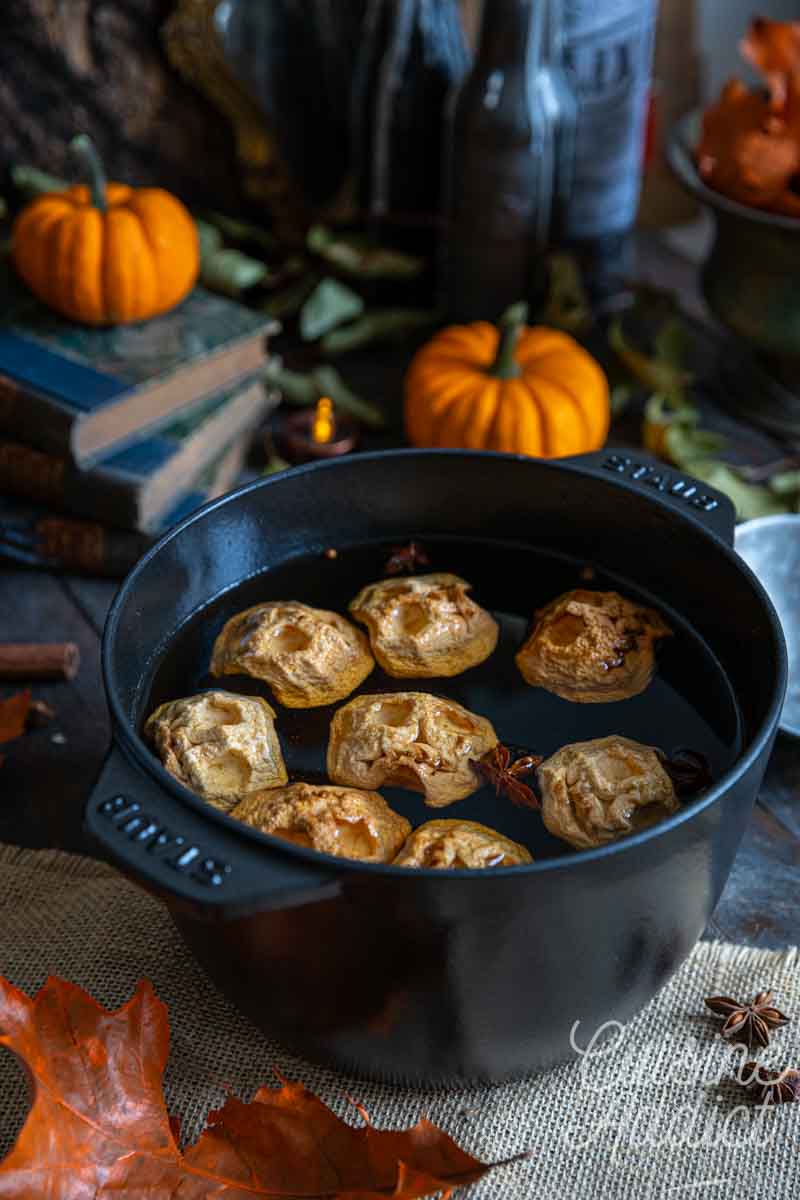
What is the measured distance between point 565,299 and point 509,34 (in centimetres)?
37

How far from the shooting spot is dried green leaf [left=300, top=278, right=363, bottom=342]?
1.85m

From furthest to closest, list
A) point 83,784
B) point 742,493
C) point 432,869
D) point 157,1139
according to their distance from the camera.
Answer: point 742,493 < point 83,784 < point 157,1139 < point 432,869

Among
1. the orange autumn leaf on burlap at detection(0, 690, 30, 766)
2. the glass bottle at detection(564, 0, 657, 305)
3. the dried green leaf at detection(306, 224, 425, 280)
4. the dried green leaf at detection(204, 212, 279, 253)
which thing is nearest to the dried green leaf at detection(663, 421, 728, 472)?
the glass bottle at detection(564, 0, 657, 305)

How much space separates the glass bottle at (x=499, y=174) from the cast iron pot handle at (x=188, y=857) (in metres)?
1.21

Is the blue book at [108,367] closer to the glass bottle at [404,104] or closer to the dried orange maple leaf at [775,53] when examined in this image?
the glass bottle at [404,104]

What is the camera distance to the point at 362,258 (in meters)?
1.91

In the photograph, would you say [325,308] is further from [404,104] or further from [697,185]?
[697,185]

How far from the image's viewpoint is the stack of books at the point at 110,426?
150 cm

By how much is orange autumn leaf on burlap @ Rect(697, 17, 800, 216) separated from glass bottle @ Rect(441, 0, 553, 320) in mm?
236

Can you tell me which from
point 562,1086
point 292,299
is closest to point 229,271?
point 292,299

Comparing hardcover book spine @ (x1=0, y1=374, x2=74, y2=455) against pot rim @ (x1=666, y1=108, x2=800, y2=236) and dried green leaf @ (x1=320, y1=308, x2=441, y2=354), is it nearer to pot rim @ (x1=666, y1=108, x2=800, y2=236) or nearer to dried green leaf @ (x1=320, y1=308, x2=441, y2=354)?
dried green leaf @ (x1=320, y1=308, x2=441, y2=354)

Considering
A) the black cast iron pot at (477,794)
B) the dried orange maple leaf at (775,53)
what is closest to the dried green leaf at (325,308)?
the dried orange maple leaf at (775,53)

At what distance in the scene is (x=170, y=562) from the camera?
1034 mm

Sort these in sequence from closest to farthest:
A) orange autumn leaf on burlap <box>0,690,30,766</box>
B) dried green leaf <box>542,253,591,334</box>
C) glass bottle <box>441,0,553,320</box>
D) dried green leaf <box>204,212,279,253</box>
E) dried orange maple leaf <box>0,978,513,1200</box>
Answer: dried orange maple leaf <box>0,978,513,1200</box> → orange autumn leaf on burlap <box>0,690,30,766</box> → glass bottle <box>441,0,553,320</box> → dried green leaf <box>542,253,591,334</box> → dried green leaf <box>204,212,279,253</box>
